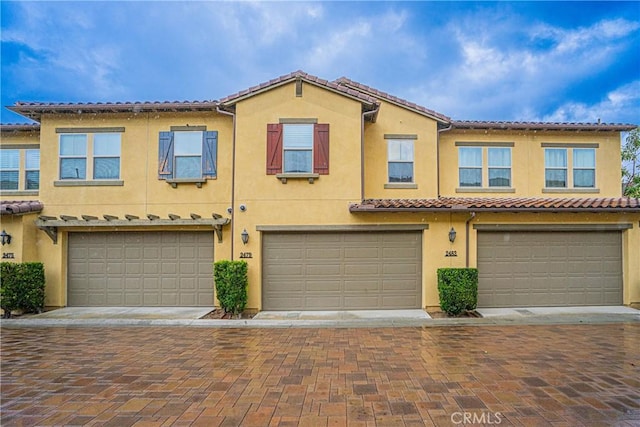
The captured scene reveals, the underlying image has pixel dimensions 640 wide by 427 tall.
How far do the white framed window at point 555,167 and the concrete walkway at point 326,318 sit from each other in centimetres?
430

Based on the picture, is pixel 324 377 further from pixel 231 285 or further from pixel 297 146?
pixel 297 146

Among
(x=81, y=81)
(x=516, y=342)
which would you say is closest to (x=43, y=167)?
(x=516, y=342)

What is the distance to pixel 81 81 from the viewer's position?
167 ft

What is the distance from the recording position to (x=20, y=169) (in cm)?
1160

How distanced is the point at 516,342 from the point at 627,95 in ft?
75.1

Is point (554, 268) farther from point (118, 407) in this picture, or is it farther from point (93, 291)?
point (93, 291)

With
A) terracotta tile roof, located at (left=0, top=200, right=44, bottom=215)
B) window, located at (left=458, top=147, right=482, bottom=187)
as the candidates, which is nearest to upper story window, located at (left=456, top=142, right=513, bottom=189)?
window, located at (left=458, top=147, right=482, bottom=187)

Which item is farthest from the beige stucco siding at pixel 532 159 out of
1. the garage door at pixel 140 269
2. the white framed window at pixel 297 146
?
the garage door at pixel 140 269

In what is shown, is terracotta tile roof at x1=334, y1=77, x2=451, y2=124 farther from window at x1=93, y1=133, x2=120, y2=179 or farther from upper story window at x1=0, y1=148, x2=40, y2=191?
upper story window at x1=0, y1=148, x2=40, y2=191

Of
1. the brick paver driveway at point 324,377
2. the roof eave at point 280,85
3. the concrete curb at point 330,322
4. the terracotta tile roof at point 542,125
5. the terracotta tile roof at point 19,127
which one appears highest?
the roof eave at point 280,85

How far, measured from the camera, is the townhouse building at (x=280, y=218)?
1018cm

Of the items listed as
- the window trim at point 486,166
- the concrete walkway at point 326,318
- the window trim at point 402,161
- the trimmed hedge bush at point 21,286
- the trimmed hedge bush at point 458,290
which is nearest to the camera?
the concrete walkway at point 326,318

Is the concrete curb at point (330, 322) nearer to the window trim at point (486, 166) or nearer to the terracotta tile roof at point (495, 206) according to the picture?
the terracotta tile roof at point (495, 206)

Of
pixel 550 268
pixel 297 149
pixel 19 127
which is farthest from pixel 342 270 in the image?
pixel 19 127
